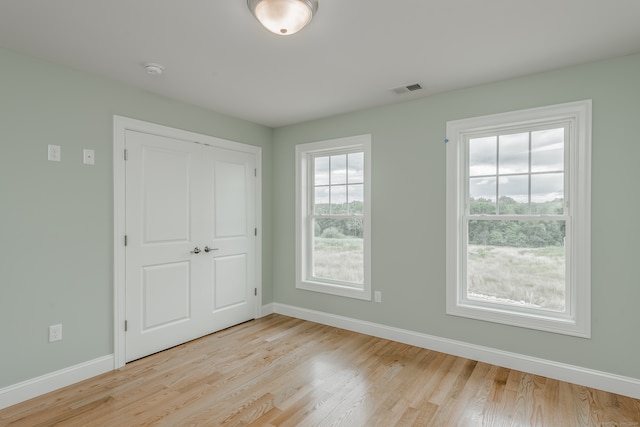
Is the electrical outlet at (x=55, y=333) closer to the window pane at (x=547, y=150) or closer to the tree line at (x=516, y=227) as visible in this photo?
the tree line at (x=516, y=227)

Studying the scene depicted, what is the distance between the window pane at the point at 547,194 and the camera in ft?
8.97

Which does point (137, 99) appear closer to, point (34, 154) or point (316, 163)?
point (34, 154)

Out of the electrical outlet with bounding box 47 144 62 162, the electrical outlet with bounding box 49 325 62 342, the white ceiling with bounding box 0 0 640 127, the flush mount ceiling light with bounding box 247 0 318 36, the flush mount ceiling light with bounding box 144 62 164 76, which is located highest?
the white ceiling with bounding box 0 0 640 127

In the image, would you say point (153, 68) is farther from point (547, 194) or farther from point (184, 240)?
point (547, 194)

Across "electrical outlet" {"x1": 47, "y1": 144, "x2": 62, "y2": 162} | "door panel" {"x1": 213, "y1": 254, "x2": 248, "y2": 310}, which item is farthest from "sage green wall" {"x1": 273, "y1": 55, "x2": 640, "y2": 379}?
"electrical outlet" {"x1": 47, "y1": 144, "x2": 62, "y2": 162}

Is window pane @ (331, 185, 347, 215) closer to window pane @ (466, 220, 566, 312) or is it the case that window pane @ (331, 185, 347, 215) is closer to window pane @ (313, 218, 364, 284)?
window pane @ (313, 218, 364, 284)

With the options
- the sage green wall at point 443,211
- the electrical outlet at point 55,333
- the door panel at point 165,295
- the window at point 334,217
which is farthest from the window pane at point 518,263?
the electrical outlet at point 55,333

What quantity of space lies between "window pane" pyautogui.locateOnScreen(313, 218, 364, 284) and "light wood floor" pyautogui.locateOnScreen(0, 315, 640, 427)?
3.16ft

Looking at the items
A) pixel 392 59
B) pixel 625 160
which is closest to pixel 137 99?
pixel 392 59

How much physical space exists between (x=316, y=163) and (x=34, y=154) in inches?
109

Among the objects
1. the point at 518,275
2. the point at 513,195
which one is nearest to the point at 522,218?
the point at 513,195

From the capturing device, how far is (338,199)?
406 cm

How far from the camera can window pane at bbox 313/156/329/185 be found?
4.18 meters

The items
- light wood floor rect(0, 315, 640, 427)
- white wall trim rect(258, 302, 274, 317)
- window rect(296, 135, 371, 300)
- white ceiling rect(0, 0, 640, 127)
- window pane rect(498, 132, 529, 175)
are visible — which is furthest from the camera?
white wall trim rect(258, 302, 274, 317)
